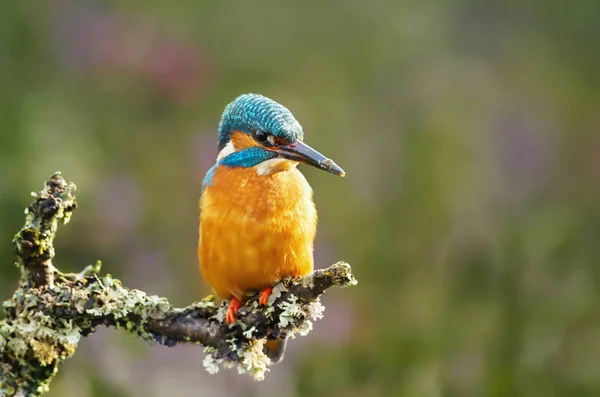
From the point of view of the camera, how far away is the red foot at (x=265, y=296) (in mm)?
1467

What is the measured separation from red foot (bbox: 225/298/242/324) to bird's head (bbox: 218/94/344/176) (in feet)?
0.85

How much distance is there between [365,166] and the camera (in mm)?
3834

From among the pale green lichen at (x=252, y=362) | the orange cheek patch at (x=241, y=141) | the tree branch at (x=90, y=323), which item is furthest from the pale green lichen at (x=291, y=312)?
the orange cheek patch at (x=241, y=141)

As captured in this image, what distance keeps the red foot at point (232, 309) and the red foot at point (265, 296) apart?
0.16 ft

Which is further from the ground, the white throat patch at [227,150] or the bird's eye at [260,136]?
the white throat patch at [227,150]

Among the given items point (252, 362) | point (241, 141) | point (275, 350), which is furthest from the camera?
point (275, 350)

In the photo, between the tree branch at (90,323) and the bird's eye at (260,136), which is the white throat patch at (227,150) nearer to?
the bird's eye at (260,136)

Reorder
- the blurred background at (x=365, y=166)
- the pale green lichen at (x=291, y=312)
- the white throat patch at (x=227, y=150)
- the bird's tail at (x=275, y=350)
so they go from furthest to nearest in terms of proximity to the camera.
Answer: the blurred background at (x=365, y=166)
the bird's tail at (x=275, y=350)
the white throat patch at (x=227, y=150)
the pale green lichen at (x=291, y=312)

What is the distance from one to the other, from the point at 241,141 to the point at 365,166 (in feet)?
7.53

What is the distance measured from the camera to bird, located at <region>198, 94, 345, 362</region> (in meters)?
1.49

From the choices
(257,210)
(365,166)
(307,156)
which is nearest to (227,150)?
(257,210)

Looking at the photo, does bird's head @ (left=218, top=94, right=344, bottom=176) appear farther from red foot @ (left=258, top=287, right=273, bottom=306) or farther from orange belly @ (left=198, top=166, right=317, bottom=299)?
red foot @ (left=258, top=287, right=273, bottom=306)

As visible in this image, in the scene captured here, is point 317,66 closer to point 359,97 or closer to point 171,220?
point 359,97

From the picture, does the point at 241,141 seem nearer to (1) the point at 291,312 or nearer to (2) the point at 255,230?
(2) the point at 255,230
